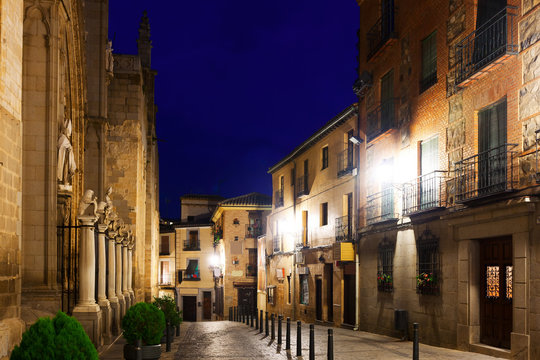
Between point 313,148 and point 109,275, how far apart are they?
16674 millimetres

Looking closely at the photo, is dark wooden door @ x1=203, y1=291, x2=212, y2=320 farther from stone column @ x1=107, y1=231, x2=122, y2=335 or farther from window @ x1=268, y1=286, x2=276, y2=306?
stone column @ x1=107, y1=231, x2=122, y2=335

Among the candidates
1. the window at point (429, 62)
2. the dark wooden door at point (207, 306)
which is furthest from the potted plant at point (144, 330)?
the dark wooden door at point (207, 306)

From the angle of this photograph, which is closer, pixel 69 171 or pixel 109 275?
pixel 69 171

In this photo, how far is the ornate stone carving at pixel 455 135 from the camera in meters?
15.8

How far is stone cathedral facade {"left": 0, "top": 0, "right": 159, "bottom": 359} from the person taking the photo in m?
9.15

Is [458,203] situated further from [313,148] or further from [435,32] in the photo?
[313,148]

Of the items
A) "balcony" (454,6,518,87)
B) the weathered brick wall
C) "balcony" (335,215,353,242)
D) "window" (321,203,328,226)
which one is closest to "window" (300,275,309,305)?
"window" (321,203,328,226)

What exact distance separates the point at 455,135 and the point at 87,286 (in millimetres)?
9626

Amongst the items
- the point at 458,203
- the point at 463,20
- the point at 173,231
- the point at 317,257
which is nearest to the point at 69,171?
the point at 458,203

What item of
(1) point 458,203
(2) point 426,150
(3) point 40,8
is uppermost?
(3) point 40,8

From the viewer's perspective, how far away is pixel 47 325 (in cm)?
581

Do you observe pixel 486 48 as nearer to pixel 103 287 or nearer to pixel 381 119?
pixel 381 119

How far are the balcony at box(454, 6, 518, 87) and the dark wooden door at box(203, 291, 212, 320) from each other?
154 feet

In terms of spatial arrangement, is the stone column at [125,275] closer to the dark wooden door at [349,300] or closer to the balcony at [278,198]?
the dark wooden door at [349,300]
